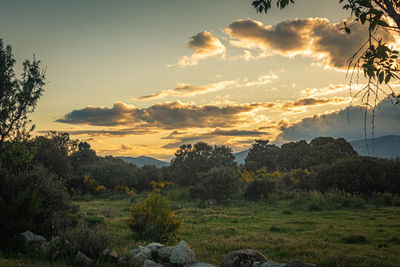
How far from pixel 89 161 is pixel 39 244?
63289mm

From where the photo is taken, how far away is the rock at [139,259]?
8.73m

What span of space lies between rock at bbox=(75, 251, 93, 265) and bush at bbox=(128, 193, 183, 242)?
5.05m

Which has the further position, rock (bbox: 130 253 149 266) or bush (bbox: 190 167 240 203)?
bush (bbox: 190 167 240 203)

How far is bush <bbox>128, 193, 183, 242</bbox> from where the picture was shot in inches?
527

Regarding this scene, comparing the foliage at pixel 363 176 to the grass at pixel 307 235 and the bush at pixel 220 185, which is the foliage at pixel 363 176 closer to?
the grass at pixel 307 235

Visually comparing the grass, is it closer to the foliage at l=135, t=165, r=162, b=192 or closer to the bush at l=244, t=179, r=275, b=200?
the bush at l=244, t=179, r=275, b=200

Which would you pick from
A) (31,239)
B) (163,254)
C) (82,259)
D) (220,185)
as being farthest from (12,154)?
(220,185)

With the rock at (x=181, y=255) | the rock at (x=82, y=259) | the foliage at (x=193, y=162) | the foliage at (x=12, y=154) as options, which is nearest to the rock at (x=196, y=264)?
the rock at (x=181, y=255)

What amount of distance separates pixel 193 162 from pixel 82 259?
39.2 meters

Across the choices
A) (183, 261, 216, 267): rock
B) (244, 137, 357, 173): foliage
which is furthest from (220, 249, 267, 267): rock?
(244, 137, 357, 173): foliage

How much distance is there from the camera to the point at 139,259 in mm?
8961

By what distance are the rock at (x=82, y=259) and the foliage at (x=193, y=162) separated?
36565 mm

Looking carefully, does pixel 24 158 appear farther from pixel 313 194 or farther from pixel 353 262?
pixel 313 194

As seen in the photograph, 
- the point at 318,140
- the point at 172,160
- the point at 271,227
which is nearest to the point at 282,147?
the point at 318,140
